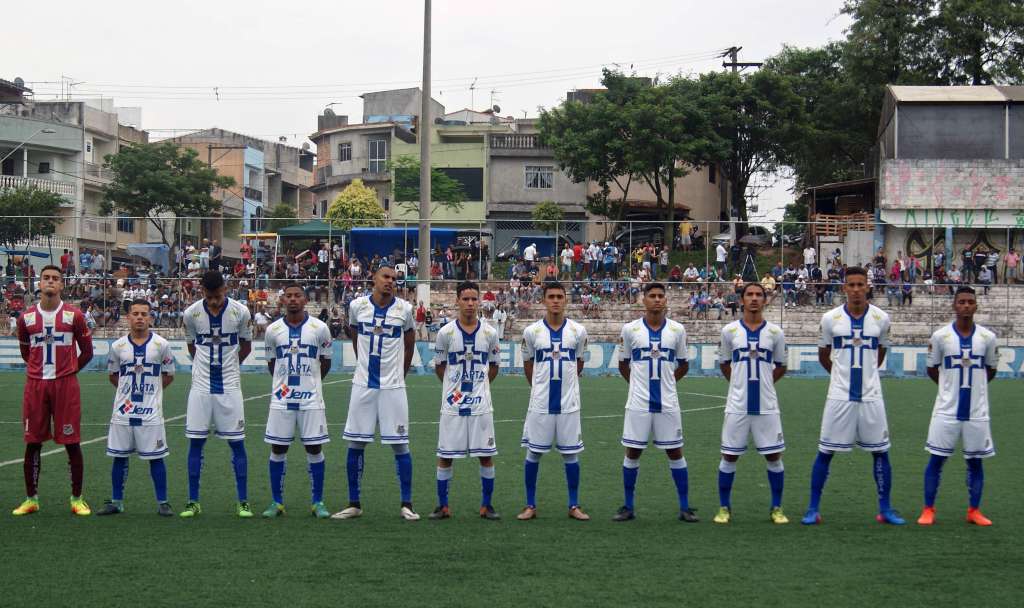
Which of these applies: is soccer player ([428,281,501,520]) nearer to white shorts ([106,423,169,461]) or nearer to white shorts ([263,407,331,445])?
white shorts ([263,407,331,445])

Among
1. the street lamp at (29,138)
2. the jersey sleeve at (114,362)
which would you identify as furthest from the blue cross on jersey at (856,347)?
the street lamp at (29,138)

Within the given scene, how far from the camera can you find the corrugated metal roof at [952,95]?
41.8m

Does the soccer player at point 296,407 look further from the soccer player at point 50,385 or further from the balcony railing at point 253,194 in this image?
the balcony railing at point 253,194

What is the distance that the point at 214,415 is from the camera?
10.2 metres

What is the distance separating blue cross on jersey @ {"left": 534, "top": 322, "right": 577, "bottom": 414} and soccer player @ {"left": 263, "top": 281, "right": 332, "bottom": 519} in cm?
210

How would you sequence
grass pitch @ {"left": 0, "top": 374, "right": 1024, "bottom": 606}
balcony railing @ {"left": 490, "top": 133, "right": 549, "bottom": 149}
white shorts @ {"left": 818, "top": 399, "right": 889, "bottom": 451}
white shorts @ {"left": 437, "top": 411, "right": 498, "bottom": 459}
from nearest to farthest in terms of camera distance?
grass pitch @ {"left": 0, "top": 374, "right": 1024, "bottom": 606}, white shorts @ {"left": 818, "top": 399, "right": 889, "bottom": 451}, white shorts @ {"left": 437, "top": 411, "right": 498, "bottom": 459}, balcony railing @ {"left": 490, "top": 133, "right": 549, "bottom": 149}

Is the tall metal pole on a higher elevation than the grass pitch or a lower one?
higher

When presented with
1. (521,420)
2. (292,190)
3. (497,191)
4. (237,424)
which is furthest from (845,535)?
(292,190)

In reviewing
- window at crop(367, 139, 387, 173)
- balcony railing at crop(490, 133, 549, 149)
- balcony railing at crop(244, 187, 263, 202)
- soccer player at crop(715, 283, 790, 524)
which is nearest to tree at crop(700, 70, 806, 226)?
balcony railing at crop(490, 133, 549, 149)

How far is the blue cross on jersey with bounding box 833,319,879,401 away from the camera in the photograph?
984 cm

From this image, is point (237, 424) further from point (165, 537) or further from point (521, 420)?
point (521, 420)

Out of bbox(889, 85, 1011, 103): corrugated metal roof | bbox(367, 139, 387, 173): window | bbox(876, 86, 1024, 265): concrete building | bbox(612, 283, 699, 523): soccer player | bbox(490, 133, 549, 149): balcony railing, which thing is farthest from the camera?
bbox(367, 139, 387, 173): window

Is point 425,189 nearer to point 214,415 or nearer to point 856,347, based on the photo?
point 214,415

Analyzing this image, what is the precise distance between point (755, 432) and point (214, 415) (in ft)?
16.9
